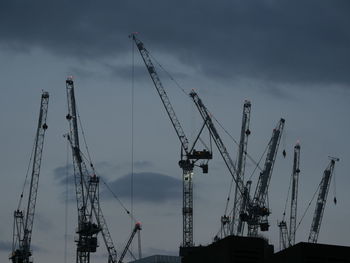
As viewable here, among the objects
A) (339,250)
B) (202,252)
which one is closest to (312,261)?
(339,250)

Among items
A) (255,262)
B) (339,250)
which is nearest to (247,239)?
(255,262)

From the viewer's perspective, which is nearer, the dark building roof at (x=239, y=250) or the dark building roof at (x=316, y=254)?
the dark building roof at (x=316, y=254)

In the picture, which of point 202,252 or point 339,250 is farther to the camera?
point 202,252

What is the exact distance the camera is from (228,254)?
176 m

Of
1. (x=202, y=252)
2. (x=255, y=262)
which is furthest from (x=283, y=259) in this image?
(x=202, y=252)

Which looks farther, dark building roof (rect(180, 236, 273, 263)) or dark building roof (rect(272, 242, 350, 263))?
dark building roof (rect(180, 236, 273, 263))

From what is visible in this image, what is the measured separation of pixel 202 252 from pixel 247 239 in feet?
50.8

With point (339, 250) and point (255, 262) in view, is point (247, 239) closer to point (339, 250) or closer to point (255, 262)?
point (255, 262)

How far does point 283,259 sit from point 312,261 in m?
7.59

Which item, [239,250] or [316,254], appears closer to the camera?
[316,254]

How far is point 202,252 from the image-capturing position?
19012 centimetres

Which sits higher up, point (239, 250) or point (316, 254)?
point (239, 250)

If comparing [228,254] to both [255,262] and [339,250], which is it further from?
[339,250]

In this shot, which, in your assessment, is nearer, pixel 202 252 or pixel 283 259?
pixel 283 259
